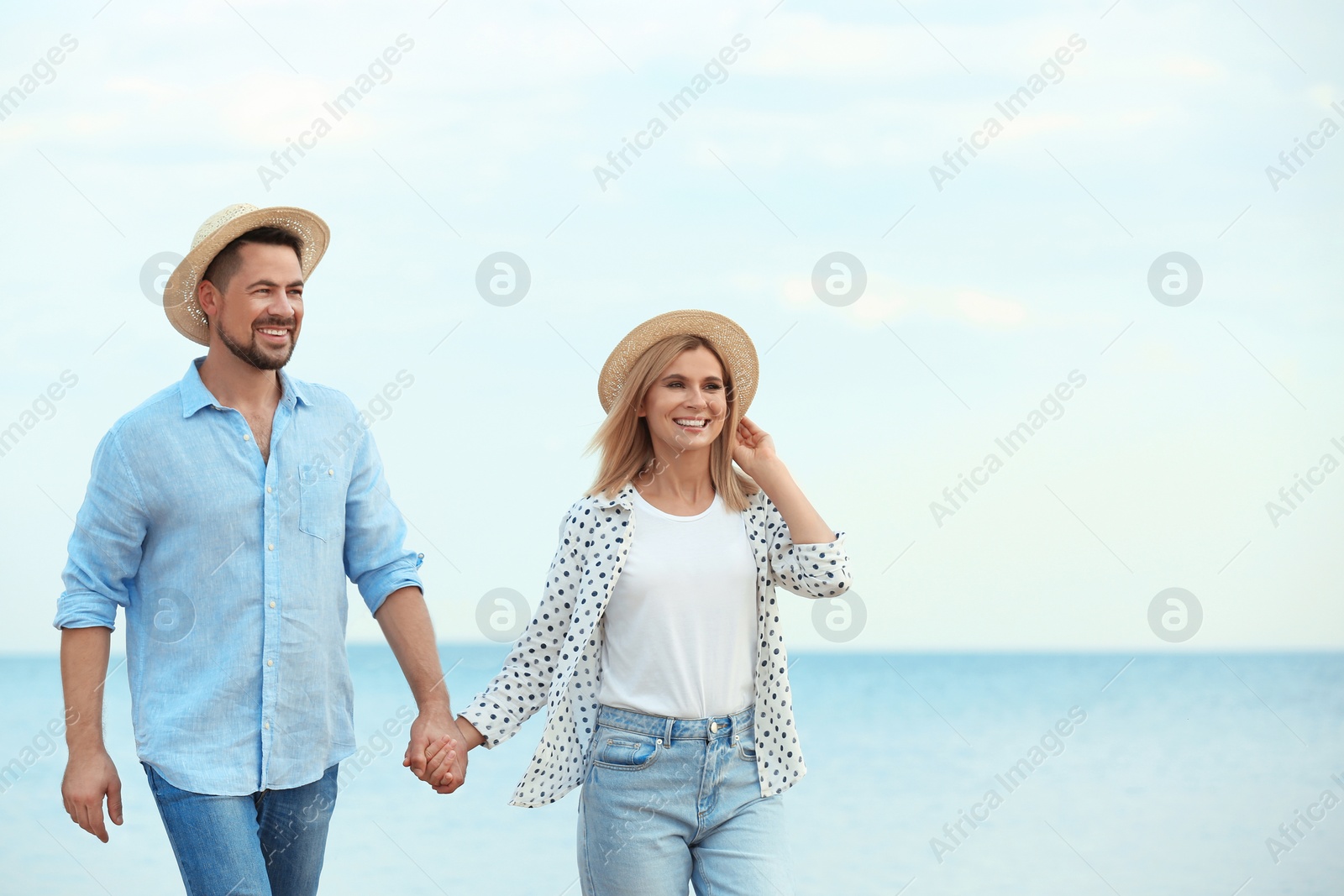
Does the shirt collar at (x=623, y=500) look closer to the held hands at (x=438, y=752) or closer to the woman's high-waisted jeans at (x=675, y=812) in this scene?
the woman's high-waisted jeans at (x=675, y=812)

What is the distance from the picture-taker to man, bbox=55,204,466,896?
9.14ft

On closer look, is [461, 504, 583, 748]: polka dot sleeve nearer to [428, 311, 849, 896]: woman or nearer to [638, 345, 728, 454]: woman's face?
[428, 311, 849, 896]: woman

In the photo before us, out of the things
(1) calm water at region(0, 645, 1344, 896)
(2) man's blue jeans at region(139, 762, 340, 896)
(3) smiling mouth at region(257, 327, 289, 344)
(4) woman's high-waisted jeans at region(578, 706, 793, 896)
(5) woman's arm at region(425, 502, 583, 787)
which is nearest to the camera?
(2) man's blue jeans at region(139, 762, 340, 896)

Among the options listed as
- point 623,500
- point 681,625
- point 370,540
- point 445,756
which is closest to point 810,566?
point 681,625

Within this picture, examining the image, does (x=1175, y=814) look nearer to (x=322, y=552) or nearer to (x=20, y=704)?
(x=322, y=552)

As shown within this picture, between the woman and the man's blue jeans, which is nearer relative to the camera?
the man's blue jeans

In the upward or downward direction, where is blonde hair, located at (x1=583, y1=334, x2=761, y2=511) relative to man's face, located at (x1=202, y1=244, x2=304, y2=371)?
upward

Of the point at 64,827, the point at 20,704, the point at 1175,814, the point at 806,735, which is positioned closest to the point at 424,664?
the point at 64,827

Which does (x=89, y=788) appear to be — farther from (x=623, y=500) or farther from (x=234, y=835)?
(x=623, y=500)

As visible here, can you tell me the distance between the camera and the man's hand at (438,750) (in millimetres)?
3059

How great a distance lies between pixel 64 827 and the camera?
8.98 m

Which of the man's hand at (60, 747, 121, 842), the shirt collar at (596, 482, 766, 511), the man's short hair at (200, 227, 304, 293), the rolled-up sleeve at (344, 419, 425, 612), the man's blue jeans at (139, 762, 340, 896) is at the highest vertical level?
the shirt collar at (596, 482, 766, 511)
